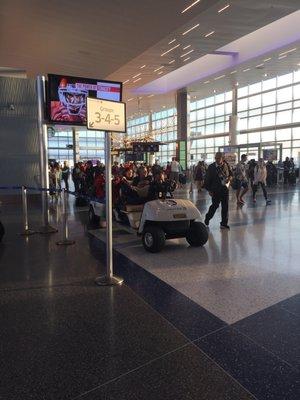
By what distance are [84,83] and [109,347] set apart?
7139 mm

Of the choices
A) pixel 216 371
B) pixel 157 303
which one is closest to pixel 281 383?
pixel 216 371

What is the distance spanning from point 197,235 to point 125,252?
1.29 metres

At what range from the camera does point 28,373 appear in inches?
106

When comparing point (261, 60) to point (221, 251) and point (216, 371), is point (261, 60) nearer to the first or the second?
point (221, 251)

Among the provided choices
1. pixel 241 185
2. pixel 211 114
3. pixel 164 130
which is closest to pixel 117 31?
pixel 241 185

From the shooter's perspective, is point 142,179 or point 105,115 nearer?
point 105,115

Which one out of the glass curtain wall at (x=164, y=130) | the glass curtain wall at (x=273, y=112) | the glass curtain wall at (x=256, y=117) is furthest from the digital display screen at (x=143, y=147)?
A: the glass curtain wall at (x=164, y=130)

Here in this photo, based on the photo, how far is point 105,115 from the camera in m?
4.42

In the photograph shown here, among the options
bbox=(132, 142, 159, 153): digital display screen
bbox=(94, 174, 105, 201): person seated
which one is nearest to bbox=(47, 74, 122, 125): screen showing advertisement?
bbox=(94, 174, 105, 201): person seated

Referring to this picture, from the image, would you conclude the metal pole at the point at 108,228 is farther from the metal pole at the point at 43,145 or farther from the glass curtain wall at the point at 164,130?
the glass curtain wall at the point at 164,130

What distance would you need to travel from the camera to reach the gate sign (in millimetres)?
4250

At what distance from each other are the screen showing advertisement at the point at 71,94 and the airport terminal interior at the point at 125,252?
26 millimetres

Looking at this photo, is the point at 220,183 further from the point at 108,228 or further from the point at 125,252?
the point at 108,228

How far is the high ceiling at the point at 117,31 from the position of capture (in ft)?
36.4
